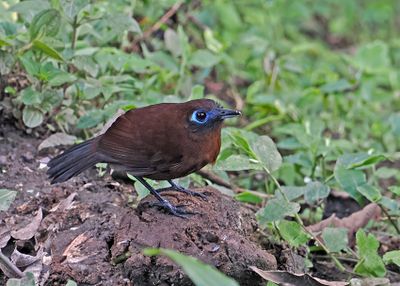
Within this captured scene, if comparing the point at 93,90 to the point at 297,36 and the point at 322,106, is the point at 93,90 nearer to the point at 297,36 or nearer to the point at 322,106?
the point at 322,106

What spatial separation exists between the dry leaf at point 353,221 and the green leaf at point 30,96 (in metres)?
1.76

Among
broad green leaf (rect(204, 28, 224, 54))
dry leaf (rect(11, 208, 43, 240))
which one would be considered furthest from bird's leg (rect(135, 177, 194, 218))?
broad green leaf (rect(204, 28, 224, 54))

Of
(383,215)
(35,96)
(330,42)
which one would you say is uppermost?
(35,96)

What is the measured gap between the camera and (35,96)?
4691 millimetres

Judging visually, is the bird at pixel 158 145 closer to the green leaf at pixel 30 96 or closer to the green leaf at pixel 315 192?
the green leaf at pixel 30 96

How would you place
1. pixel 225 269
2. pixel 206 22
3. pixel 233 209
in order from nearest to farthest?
pixel 225 269 → pixel 233 209 → pixel 206 22

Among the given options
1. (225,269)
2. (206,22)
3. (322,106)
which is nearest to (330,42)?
(206,22)

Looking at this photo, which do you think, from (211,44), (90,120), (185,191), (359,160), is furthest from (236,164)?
(211,44)

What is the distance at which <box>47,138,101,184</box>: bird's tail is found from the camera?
4.01 m

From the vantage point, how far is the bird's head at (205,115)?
3.98 metres

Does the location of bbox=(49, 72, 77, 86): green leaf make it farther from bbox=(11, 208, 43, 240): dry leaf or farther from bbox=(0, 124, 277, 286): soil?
bbox=(11, 208, 43, 240): dry leaf

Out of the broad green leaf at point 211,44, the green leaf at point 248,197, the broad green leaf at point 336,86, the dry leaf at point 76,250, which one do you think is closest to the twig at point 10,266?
the dry leaf at point 76,250

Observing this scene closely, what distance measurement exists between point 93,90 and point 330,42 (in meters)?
4.83

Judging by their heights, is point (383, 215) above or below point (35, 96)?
below
